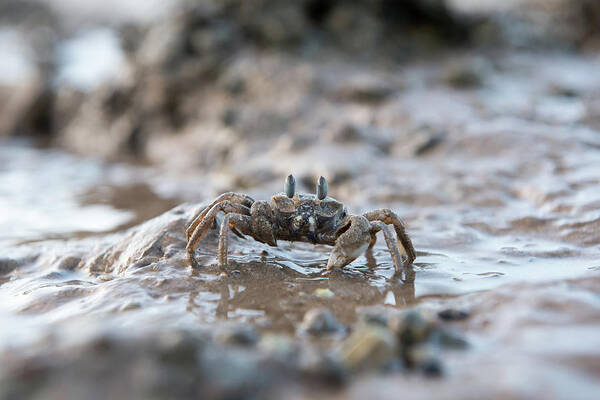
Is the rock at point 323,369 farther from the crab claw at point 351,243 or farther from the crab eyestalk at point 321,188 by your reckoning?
the crab eyestalk at point 321,188

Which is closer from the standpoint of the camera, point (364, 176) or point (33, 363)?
point (33, 363)

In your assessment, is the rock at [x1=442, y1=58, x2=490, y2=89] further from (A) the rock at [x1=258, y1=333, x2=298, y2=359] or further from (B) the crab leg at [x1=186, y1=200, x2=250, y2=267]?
(A) the rock at [x1=258, y1=333, x2=298, y2=359]

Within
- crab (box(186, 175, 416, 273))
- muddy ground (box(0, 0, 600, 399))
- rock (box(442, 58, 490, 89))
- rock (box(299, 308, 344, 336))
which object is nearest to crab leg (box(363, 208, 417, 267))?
crab (box(186, 175, 416, 273))

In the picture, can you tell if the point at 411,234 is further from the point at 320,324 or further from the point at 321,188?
the point at 320,324

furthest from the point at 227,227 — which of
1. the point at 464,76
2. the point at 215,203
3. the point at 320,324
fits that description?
the point at 464,76

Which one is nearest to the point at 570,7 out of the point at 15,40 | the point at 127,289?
→ the point at 127,289

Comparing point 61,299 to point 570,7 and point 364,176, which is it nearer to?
point 364,176

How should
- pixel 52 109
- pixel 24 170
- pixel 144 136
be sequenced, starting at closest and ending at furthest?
pixel 24 170
pixel 144 136
pixel 52 109

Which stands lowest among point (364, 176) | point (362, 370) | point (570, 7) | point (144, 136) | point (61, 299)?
point (362, 370)
